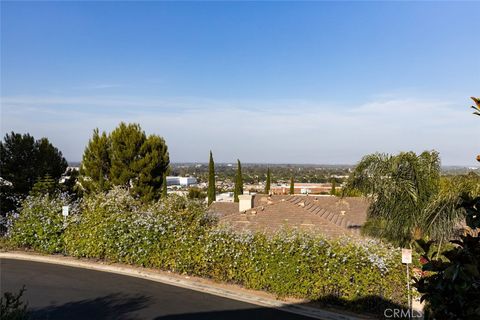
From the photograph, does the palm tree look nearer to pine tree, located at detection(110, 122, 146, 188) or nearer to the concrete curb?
the concrete curb

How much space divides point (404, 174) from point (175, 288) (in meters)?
6.85

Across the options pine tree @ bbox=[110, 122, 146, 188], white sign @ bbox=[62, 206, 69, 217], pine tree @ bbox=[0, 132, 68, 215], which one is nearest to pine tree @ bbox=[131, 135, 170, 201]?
pine tree @ bbox=[110, 122, 146, 188]

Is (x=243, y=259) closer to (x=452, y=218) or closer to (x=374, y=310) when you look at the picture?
(x=374, y=310)

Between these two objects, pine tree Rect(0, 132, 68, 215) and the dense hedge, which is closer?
the dense hedge

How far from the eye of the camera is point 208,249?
9203 millimetres

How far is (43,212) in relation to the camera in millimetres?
12039

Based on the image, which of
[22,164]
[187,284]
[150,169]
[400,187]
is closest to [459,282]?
[187,284]

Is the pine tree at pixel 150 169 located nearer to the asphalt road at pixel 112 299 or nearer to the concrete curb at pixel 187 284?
the concrete curb at pixel 187 284

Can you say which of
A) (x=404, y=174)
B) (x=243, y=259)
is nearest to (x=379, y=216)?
(x=404, y=174)

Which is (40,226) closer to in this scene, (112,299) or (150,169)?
(112,299)

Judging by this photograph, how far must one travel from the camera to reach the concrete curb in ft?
24.2

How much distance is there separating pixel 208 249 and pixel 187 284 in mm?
984

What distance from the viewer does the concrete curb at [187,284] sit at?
7.38 m

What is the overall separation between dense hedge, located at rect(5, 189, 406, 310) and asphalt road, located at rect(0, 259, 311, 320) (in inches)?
32.3
